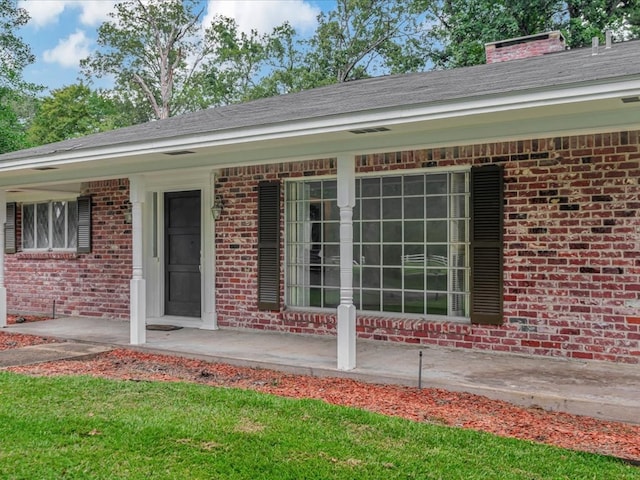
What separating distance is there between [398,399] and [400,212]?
280 cm

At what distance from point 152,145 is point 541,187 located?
13.6 ft

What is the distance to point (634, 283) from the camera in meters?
5.53

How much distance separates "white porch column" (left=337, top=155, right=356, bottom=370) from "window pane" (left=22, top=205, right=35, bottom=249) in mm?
7401

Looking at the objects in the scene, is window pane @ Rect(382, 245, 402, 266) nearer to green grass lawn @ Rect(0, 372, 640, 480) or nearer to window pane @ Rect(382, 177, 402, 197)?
window pane @ Rect(382, 177, 402, 197)

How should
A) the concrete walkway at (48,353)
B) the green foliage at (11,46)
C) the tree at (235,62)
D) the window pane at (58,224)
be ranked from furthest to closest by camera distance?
the tree at (235,62), the green foliage at (11,46), the window pane at (58,224), the concrete walkway at (48,353)

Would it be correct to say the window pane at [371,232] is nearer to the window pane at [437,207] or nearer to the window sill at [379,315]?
the window pane at [437,207]

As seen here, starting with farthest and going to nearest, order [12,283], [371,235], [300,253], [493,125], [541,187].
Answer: [12,283]
[300,253]
[371,235]
[541,187]
[493,125]

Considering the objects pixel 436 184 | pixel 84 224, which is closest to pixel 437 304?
pixel 436 184

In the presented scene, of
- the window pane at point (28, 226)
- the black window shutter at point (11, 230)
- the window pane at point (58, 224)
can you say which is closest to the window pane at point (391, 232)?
the window pane at point (58, 224)

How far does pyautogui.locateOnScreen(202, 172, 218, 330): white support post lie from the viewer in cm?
820

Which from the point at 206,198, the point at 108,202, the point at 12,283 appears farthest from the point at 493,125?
the point at 12,283

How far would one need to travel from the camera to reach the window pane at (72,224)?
10.0 metres

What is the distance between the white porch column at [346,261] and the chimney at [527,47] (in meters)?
5.20

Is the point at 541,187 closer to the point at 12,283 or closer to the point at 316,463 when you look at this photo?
the point at 316,463
